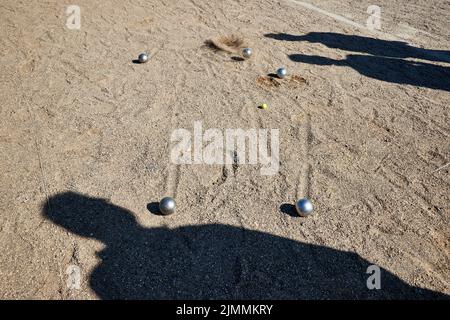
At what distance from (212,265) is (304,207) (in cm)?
133

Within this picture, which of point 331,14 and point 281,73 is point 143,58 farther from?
point 331,14

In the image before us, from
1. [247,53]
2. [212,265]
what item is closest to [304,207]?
[212,265]

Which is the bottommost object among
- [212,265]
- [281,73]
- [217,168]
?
[212,265]

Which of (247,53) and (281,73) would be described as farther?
(247,53)

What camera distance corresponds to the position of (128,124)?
5.48 meters

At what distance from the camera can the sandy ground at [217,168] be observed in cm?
362

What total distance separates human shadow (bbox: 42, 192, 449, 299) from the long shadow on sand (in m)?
4.63

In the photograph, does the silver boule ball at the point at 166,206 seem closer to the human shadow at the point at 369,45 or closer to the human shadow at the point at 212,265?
the human shadow at the point at 212,265

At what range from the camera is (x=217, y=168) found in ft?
15.9

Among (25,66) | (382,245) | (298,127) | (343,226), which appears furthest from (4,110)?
(382,245)

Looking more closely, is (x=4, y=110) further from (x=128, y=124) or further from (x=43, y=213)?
(x=43, y=213)

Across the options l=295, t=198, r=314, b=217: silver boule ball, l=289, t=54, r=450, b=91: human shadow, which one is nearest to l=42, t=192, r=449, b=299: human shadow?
l=295, t=198, r=314, b=217: silver boule ball

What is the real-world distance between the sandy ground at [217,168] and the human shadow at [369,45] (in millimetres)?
61

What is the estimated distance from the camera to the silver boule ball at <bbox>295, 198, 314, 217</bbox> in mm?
4117
